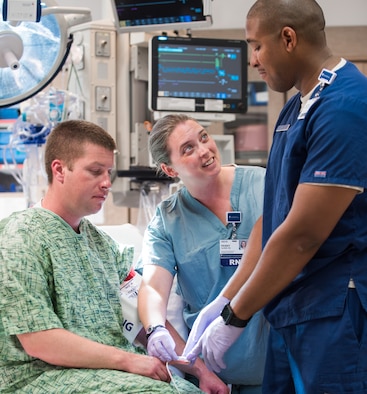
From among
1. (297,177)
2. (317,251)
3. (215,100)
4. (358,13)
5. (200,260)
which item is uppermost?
(358,13)

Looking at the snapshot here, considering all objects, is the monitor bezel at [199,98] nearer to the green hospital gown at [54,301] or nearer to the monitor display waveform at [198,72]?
the monitor display waveform at [198,72]

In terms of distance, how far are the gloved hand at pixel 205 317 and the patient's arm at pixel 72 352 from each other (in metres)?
0.18

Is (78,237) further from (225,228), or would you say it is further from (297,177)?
(297,177)

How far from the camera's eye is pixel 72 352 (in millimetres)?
1844

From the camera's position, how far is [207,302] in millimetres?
2268

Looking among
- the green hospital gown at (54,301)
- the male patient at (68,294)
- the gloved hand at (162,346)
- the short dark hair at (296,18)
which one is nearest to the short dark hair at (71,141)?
the male patient at (68,294)

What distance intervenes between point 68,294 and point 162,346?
331mm

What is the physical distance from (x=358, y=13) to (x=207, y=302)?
4266 millimetres

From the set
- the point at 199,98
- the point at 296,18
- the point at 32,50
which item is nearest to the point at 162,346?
the point at 296,18

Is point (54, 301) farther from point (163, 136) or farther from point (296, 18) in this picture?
point (296, 18)

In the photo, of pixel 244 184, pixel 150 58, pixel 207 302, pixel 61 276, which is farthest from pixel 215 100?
pixel 61 276

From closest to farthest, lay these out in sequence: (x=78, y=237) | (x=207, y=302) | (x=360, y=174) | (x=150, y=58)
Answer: (x=360, y=174) < (x=78, y=237) < (x=207, y=302) < (x=150, y=58)

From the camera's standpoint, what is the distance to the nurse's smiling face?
7.67 feet

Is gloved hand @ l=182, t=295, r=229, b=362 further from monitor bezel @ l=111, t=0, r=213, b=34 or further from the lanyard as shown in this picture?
monitor bezel @ l=111, t=0, r=213, b=34
